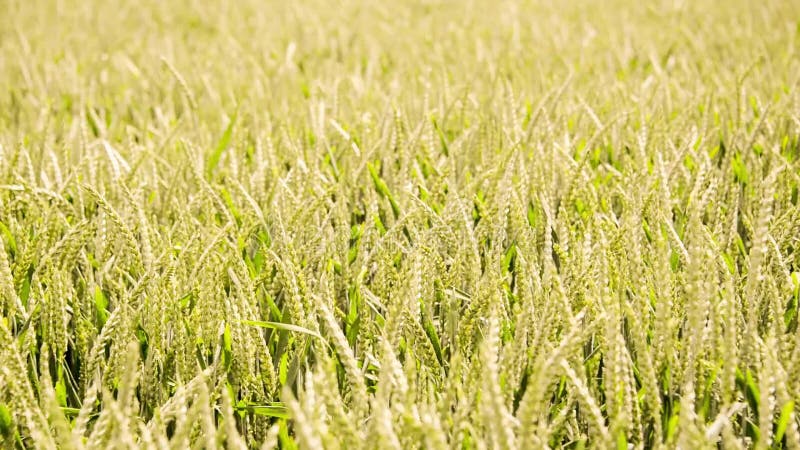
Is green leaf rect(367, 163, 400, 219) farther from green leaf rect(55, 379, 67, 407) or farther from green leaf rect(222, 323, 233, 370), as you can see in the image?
green leaf rect(55, 379, 67, 407)

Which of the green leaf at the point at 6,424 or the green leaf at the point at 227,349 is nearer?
the green leaf at the point at 6,424

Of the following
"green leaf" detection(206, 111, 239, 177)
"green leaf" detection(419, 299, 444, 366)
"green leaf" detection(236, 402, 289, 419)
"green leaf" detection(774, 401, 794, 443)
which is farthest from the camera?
"green leaf" detection(206, 111, 239, 177)

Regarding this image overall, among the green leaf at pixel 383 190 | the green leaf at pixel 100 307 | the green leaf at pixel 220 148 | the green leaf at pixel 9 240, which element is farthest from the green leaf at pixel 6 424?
the green leaf at pixel 220 148

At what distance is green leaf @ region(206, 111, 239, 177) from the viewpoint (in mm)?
1695

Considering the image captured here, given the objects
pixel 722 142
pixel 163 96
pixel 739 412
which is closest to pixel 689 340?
pixel 739 412

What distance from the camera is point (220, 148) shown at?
1.77 meters

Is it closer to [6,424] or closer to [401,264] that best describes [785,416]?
[401,264]

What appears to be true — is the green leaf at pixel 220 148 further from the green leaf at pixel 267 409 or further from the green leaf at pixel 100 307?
the green leaf at pixel 267 409

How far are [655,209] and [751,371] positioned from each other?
289 millimetres

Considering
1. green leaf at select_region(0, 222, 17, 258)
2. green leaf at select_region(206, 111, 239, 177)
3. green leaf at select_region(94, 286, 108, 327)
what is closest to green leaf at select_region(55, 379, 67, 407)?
green leaf at select_region(94, 286, 108, 327)

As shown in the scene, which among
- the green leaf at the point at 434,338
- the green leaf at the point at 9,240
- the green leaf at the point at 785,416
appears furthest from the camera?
the green leaf at the point at 9,240

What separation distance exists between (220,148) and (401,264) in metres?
0.70

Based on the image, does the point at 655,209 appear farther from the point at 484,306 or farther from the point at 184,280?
the point at 184,280

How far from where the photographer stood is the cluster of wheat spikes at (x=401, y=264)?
776 mm
